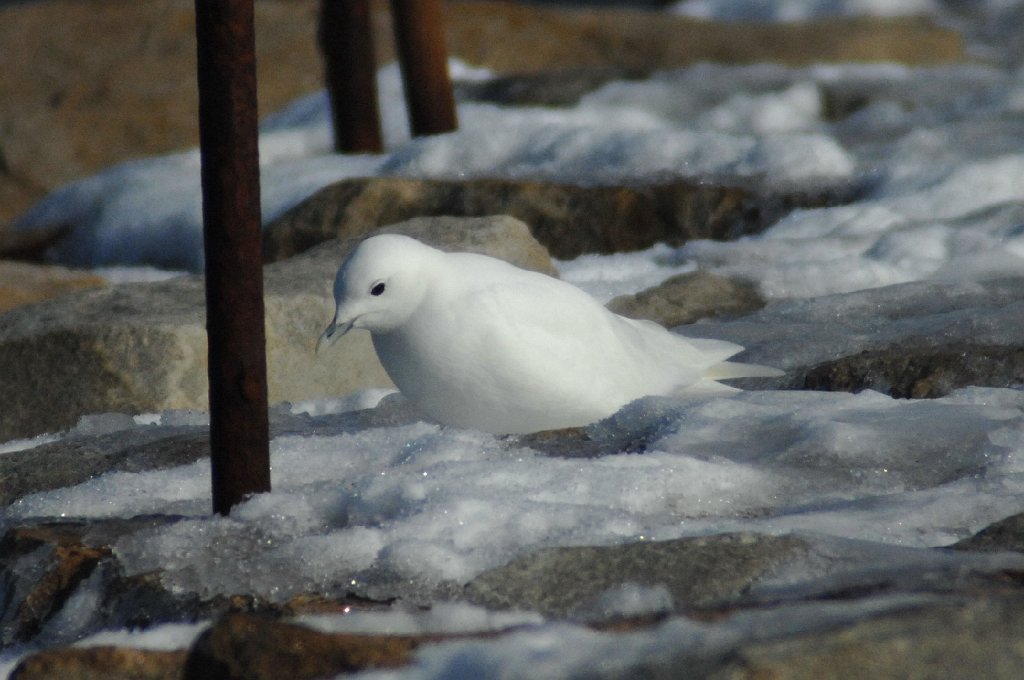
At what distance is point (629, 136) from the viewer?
7891 millimetres

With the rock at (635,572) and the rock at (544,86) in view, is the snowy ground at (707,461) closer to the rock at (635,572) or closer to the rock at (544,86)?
the rock at (635,572)

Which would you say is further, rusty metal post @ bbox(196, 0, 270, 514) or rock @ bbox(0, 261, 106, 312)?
rock @ bbox(0, 261, 106, 312)

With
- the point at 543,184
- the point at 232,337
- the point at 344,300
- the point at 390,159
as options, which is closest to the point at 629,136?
the point at 543,184

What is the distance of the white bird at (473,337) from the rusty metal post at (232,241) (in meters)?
0.78

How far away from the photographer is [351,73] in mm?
8797

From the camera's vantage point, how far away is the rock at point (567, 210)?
7039 mm

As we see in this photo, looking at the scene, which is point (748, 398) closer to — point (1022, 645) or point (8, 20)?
point (1022, 645)

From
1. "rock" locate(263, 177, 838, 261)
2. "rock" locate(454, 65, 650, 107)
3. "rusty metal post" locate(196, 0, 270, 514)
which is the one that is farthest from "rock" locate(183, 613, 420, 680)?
"rock" locate(454, 65, 650, 107)

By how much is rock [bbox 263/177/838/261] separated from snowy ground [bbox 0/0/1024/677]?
241mm

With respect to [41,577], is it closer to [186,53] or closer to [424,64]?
[424,64]

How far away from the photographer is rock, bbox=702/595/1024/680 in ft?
5.90

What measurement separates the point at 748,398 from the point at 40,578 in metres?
1.95

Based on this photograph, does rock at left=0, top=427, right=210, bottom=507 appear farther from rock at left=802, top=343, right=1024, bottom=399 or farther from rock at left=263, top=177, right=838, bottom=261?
rock at left=263, top=177, right=838, bottom=261

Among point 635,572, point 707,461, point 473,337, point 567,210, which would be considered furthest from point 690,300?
point 635,572
